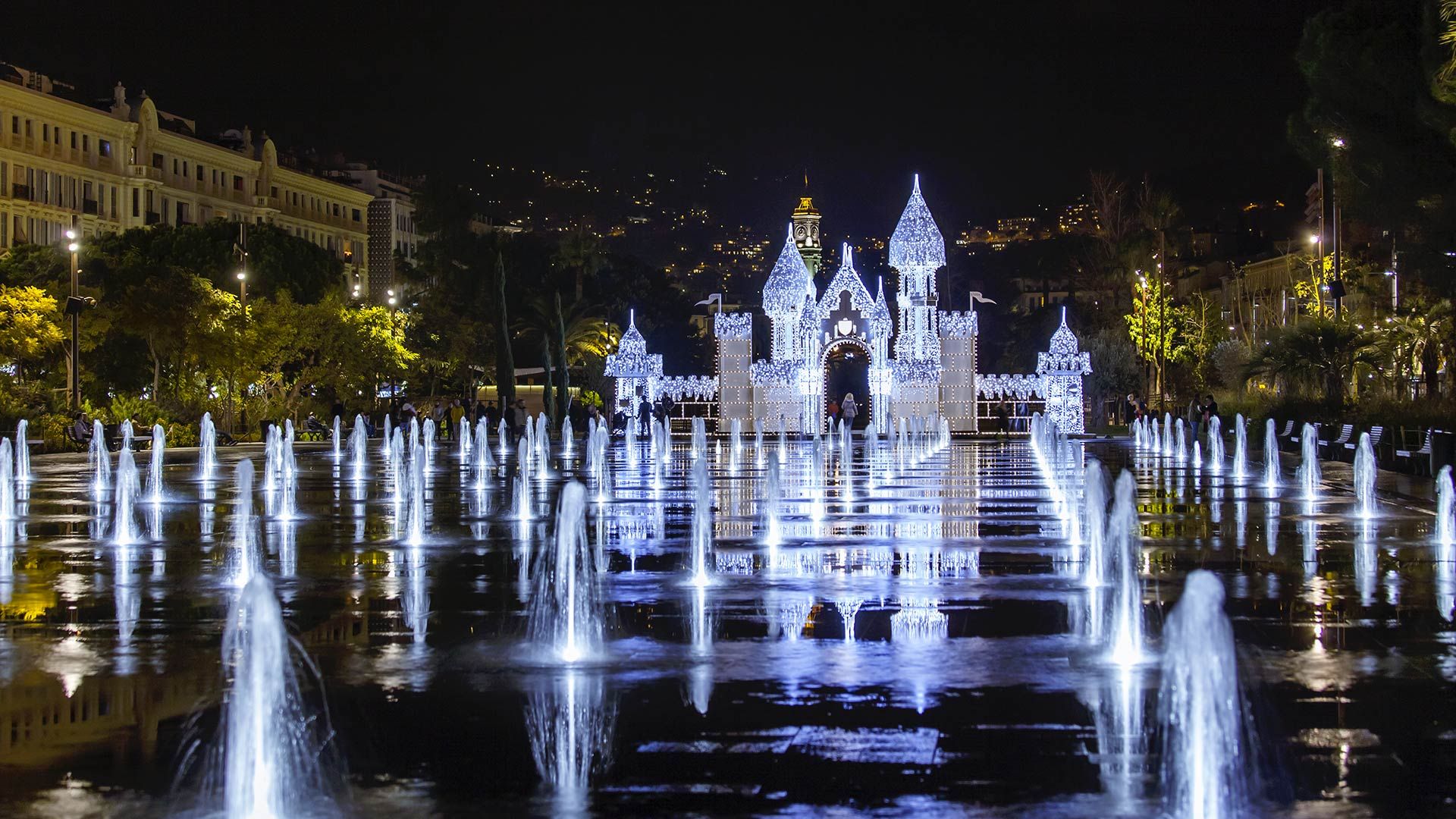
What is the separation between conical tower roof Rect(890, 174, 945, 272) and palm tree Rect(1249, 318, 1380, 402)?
1794cm

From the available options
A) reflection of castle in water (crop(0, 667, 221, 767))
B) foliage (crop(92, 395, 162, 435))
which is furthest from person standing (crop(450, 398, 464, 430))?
reflection of castle in water (crop(0, 667, 221, 767))

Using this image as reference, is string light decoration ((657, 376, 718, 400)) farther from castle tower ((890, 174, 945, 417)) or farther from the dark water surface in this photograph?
the dark water surface

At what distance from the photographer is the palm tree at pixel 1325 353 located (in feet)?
139

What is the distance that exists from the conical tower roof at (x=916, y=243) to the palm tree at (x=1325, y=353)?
17.9 meters

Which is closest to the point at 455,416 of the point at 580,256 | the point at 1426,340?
the point at 1426,340

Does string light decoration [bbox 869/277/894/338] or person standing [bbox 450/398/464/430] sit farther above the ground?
string light decoration [bbox 869/277/894/338]

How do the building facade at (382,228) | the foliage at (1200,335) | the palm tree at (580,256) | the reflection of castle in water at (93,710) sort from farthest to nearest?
the building facade at (382,228) < the palm tree at (580,256) < the foliage at (1200,335) < the reflection of castle in water at (93,710)

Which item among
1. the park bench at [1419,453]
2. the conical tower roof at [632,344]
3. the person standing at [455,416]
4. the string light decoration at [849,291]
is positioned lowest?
the park bench at [1419,453]

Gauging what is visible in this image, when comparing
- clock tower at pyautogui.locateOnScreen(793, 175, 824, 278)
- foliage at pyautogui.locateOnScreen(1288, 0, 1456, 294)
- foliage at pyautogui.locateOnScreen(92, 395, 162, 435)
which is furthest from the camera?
clock tower at pyautogui.locateOnScreen(793, 175, 824, 278)

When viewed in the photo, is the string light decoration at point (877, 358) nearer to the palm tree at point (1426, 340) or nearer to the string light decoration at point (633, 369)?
the string light decoration at point (633, 369)

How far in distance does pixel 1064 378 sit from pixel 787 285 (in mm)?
9628

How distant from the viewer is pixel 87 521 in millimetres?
20078

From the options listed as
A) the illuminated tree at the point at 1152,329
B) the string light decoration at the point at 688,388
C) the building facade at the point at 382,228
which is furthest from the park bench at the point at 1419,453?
the building facade at the point at 382,228

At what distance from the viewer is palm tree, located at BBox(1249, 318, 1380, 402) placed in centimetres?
4234
